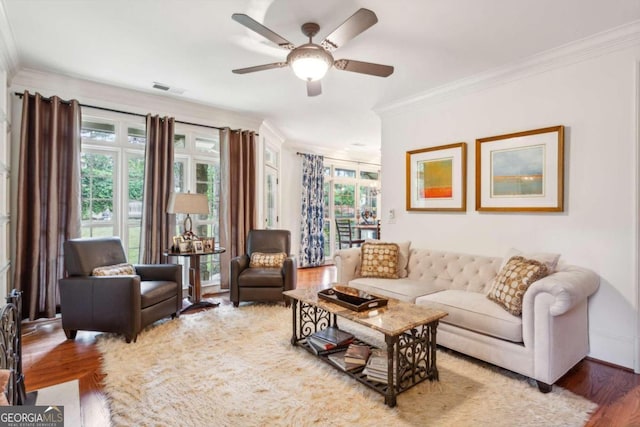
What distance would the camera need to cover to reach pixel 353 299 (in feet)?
8.03

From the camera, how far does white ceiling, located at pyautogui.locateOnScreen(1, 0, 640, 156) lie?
2.28 m

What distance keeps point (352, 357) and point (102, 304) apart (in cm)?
224

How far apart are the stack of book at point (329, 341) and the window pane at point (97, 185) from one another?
2.94 metres

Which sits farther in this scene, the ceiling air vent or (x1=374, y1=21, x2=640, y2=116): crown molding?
the ceiling air vent

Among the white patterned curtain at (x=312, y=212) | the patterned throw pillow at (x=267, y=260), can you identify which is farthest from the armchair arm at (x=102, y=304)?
the white patterned curtain at (x=312, y=212)

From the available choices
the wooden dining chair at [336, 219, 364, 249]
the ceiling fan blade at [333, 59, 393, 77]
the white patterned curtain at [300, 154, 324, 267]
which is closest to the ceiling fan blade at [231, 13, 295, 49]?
the ceiling fan blade at [333, 59, 393, 77]

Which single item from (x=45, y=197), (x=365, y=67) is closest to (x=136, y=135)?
(x=45, y=197)

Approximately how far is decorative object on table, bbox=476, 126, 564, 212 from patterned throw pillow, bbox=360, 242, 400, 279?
1037 mm

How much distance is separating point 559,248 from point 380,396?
2.11m

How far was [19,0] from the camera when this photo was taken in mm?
2262

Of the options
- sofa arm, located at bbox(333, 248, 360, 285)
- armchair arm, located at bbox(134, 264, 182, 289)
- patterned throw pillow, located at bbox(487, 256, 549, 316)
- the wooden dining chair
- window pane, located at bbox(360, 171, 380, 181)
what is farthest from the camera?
window pane, located at bbox(360, 171, 380, 181)

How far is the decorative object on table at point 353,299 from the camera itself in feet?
7.72

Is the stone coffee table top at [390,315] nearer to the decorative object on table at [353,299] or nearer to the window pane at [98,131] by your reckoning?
the decorative object on table at [353,299]

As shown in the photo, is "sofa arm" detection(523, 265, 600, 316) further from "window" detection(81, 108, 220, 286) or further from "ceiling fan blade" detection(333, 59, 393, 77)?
"window" detection(81, 108, 220, 286)
